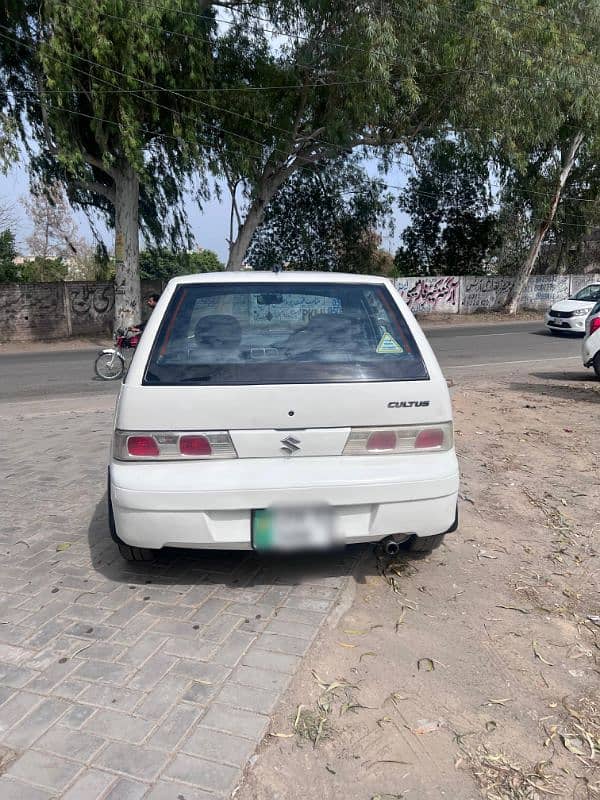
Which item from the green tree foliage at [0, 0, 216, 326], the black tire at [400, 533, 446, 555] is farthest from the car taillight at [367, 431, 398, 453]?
the green tree foliage at [0, 0, 216, 326]

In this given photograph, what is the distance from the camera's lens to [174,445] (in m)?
3.22

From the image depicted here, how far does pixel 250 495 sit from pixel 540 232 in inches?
1140

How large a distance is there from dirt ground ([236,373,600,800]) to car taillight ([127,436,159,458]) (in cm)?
119

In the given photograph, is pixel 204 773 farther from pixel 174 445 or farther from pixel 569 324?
pixel 569 324

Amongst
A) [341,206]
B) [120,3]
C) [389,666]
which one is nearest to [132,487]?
[389,666]

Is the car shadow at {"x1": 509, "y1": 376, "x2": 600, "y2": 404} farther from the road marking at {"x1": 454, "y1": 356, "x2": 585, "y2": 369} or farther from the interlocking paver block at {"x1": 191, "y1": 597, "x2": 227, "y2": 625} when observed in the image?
the interlocking paver block at {"x1": 191, "y1": 597, "x2": 227, "y2": 625}

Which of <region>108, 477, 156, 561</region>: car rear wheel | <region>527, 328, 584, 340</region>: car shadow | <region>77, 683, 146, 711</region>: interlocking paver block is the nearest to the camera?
<region>77, 683, 146, 711</region>: interlocking paver block

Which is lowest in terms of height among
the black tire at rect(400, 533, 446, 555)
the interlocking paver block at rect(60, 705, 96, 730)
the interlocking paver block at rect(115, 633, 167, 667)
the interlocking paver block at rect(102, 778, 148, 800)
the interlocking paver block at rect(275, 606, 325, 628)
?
the interlocking paver block at rect(115, 633, 167, 667)

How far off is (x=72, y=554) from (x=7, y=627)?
87 centimetres

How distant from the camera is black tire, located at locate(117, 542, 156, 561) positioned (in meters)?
3.58

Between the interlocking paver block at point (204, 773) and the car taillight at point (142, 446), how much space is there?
140 cm

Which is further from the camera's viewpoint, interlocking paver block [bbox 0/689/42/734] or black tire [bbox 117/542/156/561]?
black tire [bbox 117/542/156/561]

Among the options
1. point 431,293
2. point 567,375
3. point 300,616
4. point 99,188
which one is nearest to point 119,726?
point 300,616

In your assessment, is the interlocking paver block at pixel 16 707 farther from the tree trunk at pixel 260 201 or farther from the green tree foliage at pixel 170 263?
the tree trunk at pixel 260 201
